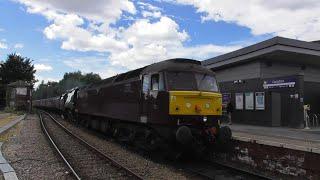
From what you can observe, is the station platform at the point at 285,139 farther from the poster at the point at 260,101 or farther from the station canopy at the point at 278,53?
the station canopy at the point at 278,53

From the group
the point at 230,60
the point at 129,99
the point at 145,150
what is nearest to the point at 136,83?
the point at 129,99

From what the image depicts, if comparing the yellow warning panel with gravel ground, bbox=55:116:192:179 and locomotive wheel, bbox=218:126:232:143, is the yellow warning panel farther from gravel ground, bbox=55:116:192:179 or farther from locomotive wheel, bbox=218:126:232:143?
gravel ground, bbox=55:116:192:179

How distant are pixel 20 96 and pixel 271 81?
38.4 metres

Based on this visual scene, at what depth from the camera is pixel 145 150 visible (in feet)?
48.4

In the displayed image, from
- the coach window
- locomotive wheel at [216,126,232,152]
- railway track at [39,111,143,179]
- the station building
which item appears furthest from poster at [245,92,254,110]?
locomotive wheel at [216,126,232,152]

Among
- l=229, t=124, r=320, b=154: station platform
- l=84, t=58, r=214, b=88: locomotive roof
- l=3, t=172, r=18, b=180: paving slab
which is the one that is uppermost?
l=84, t=58, r=214, b=88: locomotive roof

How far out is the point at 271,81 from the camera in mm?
25891

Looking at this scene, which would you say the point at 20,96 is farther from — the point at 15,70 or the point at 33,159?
the point at 33,159

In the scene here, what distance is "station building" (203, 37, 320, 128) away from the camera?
2484cm

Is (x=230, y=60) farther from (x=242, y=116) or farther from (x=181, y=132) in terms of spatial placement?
(x=181, y=132)

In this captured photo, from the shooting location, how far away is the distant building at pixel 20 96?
2175 inches

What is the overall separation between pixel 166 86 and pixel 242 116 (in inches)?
600

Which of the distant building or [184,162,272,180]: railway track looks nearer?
[184,162,272,180]: railway track

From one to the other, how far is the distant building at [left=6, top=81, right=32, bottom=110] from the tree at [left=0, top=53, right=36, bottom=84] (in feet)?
59.9
